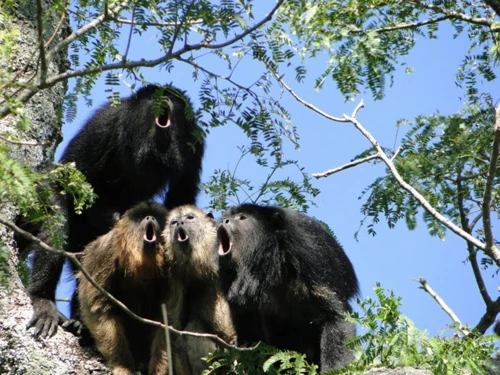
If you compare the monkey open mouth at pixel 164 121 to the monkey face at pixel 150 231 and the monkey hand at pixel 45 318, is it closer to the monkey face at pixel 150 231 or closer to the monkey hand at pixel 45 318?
the monkey face at pixel 150 231

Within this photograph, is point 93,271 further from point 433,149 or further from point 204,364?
point 433,149

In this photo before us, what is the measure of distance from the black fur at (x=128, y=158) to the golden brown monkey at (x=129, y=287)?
1.84 ft

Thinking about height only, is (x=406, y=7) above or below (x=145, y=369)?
above

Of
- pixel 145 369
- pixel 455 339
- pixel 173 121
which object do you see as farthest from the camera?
pixel 173 121

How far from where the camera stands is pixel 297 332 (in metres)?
5.96

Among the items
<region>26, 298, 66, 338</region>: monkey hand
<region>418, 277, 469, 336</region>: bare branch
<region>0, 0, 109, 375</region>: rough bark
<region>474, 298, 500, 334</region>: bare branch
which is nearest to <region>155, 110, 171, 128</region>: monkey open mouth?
<region>0, 0, 109, 375</region>: rough bark

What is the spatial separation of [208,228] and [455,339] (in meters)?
2.24

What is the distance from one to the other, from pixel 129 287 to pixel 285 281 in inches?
43.4

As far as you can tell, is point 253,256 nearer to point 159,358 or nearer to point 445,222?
point 159,358

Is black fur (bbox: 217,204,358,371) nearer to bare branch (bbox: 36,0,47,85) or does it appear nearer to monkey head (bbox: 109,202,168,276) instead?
monkey head (bbox: 109,202,168,276)

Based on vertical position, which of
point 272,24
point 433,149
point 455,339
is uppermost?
point 272,24

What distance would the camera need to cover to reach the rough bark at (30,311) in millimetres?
4434

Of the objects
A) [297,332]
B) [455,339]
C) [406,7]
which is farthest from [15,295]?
[406,7]

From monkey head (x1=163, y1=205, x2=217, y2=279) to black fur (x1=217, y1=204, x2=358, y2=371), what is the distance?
0.11 metres
